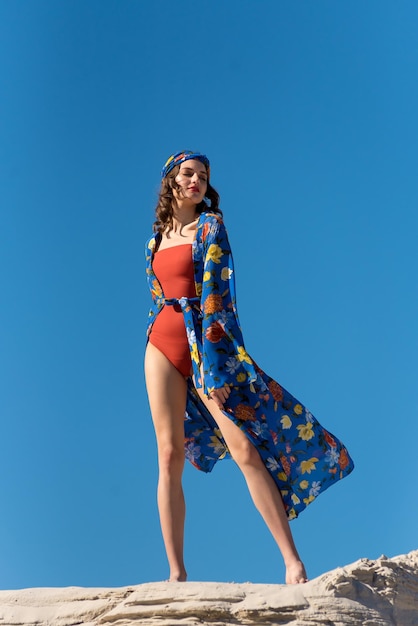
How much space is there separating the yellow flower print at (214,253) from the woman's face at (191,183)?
16.2 inches

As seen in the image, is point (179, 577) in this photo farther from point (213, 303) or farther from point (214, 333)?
point (213, 303)

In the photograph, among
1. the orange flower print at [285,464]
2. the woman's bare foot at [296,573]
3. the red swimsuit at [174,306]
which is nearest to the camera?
the woman's bare foot at [296,573]

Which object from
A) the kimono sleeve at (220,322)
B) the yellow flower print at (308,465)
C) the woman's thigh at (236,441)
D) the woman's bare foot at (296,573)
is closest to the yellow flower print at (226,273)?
the kimono sleeve at (220,322)

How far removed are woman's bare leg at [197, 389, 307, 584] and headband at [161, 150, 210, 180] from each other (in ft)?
4.97

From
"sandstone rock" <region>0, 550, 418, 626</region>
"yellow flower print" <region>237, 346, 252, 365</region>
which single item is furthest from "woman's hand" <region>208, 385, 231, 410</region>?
"sandstone rock" <region>0, 550, 418, 626</region>

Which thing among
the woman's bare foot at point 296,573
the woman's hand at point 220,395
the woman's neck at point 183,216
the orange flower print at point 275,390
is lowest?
the woman's bare foot at point 296,573

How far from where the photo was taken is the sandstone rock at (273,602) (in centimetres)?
395

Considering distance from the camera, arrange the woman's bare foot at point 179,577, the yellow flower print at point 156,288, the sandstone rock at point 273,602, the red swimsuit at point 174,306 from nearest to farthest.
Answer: the sandstone rock at point 273,602
the woman's bare foot at point 179,577
the red swimsuit at point 174,306
the yellow flower print at point 156,288

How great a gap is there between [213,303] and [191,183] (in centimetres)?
78

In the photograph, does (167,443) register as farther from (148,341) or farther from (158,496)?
(148,341)

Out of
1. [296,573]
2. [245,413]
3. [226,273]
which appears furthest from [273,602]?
[226,273]

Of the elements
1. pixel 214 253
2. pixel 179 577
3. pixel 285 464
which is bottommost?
pixel 179 577

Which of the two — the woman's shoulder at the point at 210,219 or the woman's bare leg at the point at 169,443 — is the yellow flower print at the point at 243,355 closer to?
the woman's bare leg at the point at 169,443

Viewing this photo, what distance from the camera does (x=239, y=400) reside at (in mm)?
4848
